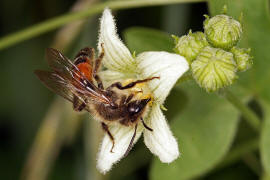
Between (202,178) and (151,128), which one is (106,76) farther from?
(202,178)

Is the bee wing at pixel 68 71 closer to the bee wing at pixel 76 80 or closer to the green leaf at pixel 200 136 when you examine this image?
the bee wing at pixel 76 80

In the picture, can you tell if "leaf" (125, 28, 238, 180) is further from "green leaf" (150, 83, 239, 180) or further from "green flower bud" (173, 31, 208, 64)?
"green flower bud" (173, 31, 208, 64)

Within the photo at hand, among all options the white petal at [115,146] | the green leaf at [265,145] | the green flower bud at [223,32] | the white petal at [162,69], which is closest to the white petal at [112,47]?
the white petal at [162,69]

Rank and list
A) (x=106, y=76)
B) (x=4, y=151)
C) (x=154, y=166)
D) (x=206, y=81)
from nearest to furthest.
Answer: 1. (x=206, y=81)
2. (x=106, y=76)
3. (x=154, y=166)
4. (x=4, y=151)

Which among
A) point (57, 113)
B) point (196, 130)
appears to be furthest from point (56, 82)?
point (57, 113)

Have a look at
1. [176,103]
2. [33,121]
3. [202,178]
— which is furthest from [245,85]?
[33,121]

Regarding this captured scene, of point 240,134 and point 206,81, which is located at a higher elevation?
point 206,81
